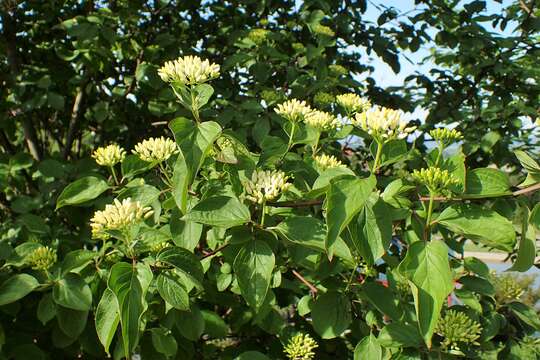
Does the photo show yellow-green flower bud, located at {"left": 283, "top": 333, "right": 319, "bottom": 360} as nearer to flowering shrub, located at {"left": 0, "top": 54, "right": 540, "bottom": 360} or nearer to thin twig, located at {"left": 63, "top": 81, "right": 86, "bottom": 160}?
flowering shrub, located at {"left": 0, "top": 54, "right": 540, "bottom": 360}

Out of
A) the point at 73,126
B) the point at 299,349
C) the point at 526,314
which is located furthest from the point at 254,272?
the point at 73,126

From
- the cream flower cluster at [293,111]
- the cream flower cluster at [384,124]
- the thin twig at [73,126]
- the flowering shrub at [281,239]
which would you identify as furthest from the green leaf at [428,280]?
the thin twig at [73,126]

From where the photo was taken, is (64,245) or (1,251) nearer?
(1,251)

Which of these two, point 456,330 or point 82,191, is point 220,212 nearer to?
point 82,191

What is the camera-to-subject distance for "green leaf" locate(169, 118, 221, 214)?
31.1 inches

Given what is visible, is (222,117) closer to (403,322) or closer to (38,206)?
(38,206)

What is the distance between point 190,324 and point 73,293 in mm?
282

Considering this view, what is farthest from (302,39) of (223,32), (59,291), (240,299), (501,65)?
(59,291)

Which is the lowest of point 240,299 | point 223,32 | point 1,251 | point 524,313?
point 240,299

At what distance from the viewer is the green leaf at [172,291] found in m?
0.90

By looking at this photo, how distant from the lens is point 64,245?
1514 mm

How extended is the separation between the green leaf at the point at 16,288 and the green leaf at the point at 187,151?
54cm

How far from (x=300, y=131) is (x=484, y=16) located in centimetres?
179

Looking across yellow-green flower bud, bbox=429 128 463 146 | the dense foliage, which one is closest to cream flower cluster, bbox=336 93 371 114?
the dense foliage
